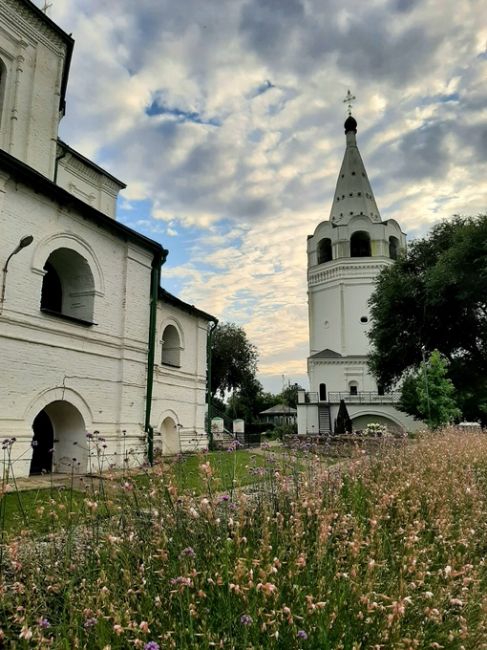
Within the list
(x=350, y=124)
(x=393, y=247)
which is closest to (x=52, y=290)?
(x=393, y=247)

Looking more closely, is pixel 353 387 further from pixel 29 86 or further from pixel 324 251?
pixel 29 86

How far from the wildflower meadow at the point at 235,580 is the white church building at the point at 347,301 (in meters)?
33.3

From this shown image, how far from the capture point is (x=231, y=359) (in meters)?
42.0

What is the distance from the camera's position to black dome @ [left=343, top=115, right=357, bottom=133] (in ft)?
158

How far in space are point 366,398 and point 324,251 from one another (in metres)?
15.8

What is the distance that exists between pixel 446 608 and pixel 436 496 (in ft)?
4.94

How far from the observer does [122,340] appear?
11.6 meters

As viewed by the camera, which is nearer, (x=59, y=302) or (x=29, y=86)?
(x=59, y=302)

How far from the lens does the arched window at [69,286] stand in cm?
1104

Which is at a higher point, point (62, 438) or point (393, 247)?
point (393, 247)

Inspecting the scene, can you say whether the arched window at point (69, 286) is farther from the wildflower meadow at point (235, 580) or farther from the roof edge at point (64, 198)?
the wildflower meadow at point (235, 580)

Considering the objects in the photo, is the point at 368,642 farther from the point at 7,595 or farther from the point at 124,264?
the point at 124,264

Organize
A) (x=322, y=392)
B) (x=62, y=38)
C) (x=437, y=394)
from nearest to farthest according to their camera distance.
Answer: (x=62, y=38) → (x=437, y=394) → (x=322, y=392)

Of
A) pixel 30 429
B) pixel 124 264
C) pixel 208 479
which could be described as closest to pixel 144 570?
pixel 208 479
